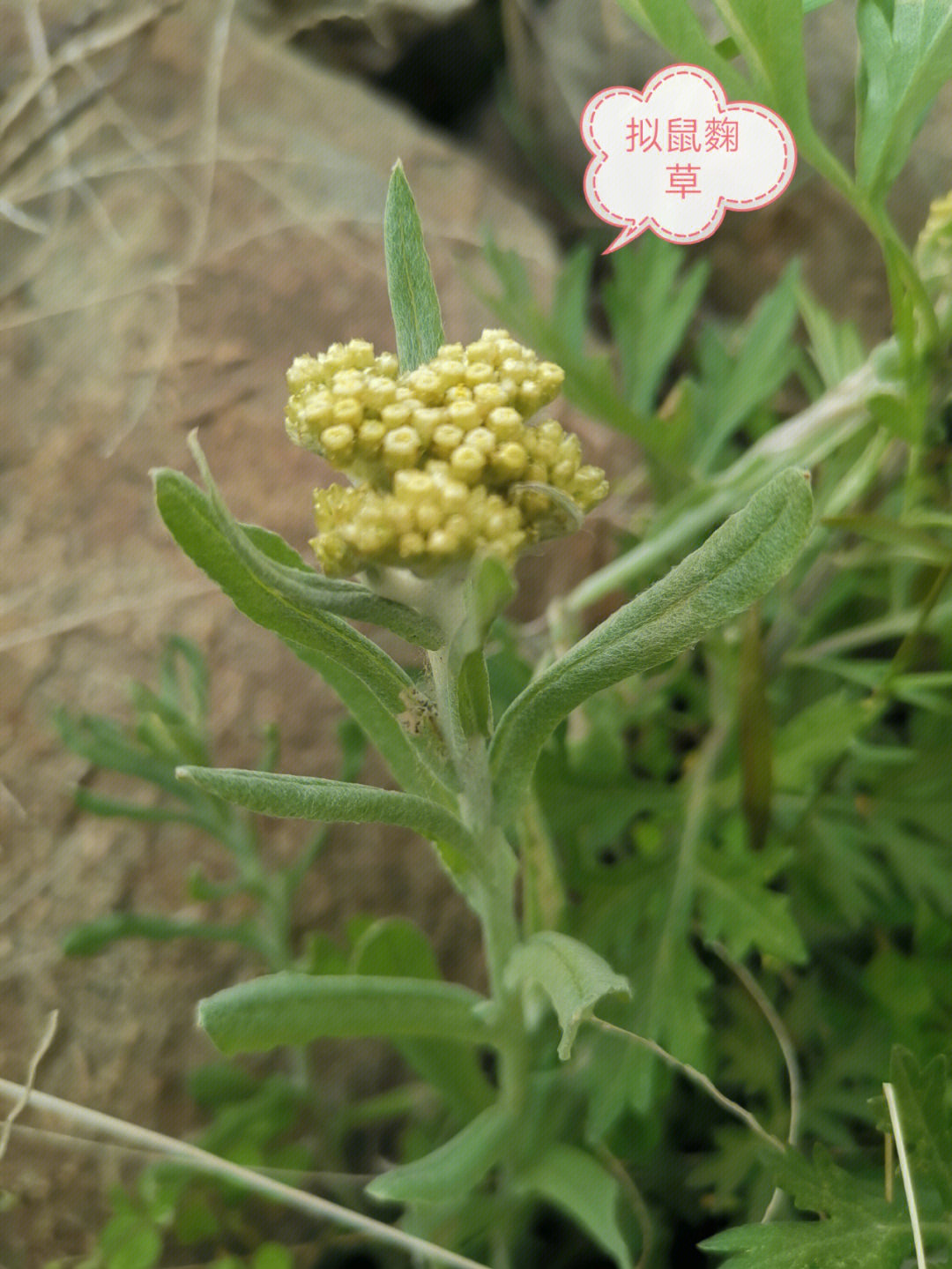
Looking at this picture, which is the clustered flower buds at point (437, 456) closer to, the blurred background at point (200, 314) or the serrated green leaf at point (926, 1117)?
the serrated green leaf at point (926, 1117)

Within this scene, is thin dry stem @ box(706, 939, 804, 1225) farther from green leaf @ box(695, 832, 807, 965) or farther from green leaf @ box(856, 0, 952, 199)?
green leaf @ box(856, 0, 952, 199)

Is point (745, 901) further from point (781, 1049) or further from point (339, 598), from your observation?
point (339, 598)

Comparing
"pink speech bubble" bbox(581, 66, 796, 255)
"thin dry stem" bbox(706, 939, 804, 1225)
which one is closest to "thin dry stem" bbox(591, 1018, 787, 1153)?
"thin dry stem" bbox(706, 939, 804, 1225)

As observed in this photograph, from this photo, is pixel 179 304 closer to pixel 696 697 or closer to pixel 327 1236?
pixel 696 697

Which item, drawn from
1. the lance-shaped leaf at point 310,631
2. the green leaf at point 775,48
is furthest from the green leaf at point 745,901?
the green leaf at point 775,48

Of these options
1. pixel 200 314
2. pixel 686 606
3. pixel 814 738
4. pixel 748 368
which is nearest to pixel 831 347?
pixel 748 368
